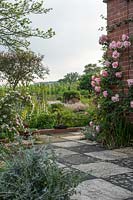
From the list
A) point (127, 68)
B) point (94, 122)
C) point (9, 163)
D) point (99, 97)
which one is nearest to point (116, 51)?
point (127, 68)

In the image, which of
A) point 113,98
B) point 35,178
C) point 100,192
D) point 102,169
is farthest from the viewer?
point 113,98

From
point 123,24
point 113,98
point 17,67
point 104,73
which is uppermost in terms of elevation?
point 17,67

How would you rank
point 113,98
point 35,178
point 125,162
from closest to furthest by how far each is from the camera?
point 35,178 < point 125,162 < point 113,98

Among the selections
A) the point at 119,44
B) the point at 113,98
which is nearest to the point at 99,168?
the point at 113,98

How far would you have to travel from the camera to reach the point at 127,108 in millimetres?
5758

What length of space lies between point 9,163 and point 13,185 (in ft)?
0.62

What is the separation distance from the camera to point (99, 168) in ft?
13.1

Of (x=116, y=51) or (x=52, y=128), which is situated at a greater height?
(x=116, y=51)

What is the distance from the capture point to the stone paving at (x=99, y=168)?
2.97 meters

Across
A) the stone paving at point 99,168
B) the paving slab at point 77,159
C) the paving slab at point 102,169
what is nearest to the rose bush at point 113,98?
the stone paving at point 99,168

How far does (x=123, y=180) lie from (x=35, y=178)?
4.99 ft

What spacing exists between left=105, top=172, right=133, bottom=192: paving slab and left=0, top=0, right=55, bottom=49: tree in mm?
4197

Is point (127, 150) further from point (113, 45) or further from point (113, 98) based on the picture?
point (113, 45)

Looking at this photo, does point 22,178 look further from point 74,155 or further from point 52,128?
point 52,128
